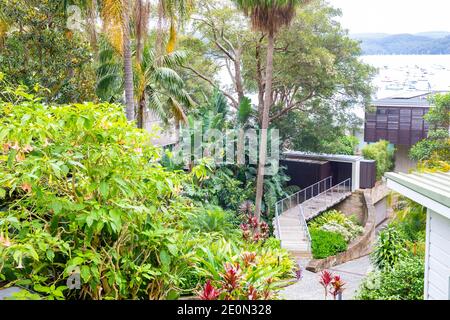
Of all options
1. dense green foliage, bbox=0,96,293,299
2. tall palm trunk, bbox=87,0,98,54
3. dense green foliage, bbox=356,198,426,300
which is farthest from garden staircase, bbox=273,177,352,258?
dense green foliage, bbox=0,96,293,299

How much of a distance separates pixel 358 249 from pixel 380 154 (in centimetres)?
721

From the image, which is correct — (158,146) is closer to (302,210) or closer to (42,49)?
(42,49)

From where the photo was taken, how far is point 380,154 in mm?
20219

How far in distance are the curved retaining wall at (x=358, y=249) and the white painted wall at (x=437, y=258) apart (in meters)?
7.98

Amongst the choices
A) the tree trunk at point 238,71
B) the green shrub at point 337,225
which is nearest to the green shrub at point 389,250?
the green shrub at point 337,225

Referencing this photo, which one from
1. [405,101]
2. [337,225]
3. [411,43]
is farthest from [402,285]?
[411,43]

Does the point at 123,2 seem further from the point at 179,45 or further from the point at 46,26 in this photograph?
the point at 179,45

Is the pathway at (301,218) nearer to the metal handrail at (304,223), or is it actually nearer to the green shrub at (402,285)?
the metal handrail at (304,223)

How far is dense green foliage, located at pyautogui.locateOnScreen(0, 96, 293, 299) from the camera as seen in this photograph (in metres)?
3.37

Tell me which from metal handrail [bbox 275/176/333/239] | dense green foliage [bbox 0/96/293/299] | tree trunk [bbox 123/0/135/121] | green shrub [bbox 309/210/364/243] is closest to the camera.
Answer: dense green foliage [bbox 0/96/293/299]

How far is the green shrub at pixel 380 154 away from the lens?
65.4ft

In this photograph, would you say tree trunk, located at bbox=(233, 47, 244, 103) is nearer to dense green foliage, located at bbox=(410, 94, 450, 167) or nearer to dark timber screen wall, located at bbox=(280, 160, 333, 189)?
dark timber screen wall, located at bbox=(280, 160, 333, 189)

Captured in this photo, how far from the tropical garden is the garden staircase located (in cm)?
39

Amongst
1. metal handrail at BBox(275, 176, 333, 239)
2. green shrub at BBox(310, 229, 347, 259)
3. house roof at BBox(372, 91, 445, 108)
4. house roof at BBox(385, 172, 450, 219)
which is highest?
house roof at BBox(372, 91, 445, 108)
